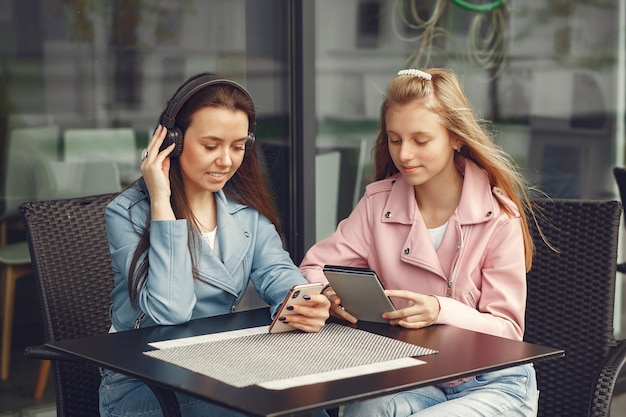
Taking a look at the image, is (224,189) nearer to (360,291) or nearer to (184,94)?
(184,94)

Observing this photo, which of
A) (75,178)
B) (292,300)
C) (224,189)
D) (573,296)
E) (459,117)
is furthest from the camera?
(75,178)

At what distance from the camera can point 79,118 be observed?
404 centimetres

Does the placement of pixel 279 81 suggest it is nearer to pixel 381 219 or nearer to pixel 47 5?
pixel 47 5

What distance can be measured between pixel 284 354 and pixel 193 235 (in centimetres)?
64

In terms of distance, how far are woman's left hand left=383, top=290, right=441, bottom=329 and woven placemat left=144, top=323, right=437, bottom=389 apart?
12 cm

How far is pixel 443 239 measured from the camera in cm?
297

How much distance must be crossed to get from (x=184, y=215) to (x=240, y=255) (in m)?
0.20

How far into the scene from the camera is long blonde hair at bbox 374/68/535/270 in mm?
2961

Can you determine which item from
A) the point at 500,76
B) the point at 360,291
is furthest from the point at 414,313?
the point at 500,76

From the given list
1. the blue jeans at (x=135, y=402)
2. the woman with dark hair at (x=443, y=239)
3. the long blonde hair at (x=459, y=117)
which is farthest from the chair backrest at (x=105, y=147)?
the blue jeans at (x=135, y=402)

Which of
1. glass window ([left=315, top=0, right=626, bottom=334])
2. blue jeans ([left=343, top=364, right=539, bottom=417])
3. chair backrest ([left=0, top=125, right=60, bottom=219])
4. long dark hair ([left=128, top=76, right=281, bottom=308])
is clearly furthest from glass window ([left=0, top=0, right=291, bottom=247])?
blue jeans ([left=343, top=364, right=539, bottom=417])

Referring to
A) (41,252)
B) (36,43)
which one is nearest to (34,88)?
(36,43)

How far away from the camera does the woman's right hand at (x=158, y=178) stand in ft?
9.12

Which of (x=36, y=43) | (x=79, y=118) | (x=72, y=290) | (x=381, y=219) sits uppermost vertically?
(x=36, y=43)
